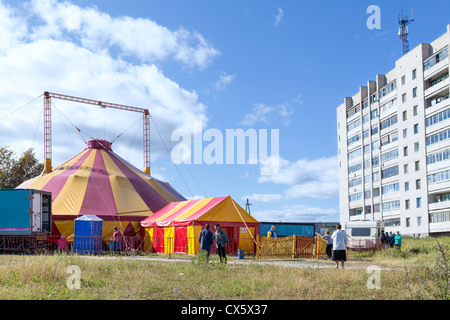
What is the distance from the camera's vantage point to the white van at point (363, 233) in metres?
30.9

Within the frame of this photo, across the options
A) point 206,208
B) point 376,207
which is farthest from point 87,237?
point 376,207

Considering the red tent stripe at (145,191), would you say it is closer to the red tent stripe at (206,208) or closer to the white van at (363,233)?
the red tent stripe at (206,208)

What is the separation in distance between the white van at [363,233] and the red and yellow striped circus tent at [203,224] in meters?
8.75

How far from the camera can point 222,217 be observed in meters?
25.2

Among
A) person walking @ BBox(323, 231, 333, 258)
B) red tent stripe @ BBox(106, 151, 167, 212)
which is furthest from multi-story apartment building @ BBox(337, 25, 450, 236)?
red tent stripe @ BBox(106, 151, 167, 212)

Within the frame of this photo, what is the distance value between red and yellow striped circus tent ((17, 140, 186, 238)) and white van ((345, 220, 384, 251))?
516 inches

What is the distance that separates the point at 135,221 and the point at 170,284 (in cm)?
1883

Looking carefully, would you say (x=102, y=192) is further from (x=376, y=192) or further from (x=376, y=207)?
(x=376, y=192)

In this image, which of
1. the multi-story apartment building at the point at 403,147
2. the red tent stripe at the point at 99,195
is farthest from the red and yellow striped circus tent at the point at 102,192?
the multi-story apartment building at the point at 403,147

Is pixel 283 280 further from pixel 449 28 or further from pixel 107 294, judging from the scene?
pixel 449 28

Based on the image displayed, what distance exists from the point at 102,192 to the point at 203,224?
9568 millimetres

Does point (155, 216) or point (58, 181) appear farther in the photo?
point (58, 181)

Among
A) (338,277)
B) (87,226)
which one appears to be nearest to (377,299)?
(338,277)

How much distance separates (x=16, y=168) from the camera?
50.2m
